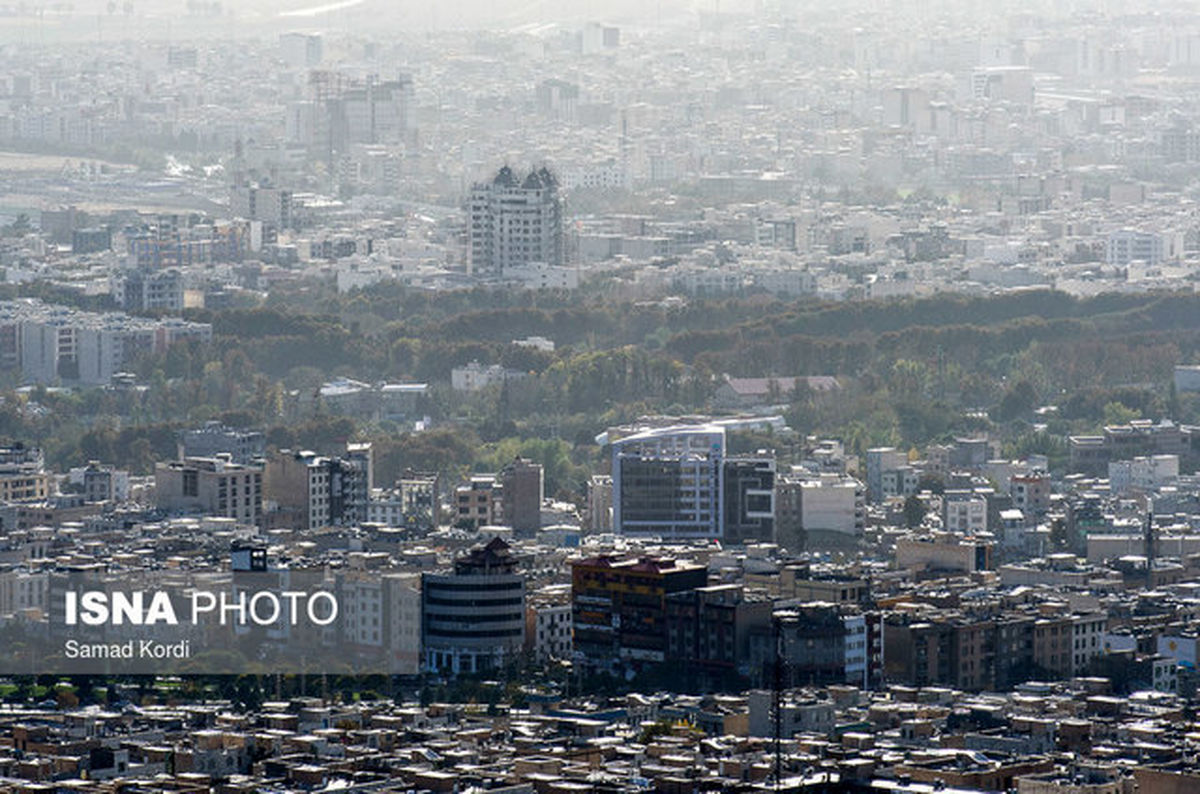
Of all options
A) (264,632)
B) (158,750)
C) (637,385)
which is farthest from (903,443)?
(158,750)

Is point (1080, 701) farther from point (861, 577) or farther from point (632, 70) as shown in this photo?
point (632, 70)

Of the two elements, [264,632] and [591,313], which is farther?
[591,313]

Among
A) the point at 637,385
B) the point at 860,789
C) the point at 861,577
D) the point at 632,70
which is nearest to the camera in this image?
the point at 860,789

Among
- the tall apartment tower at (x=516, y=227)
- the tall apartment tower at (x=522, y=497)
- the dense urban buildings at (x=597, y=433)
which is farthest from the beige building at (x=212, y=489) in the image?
the tall apartment tower at (x=516, y=227)

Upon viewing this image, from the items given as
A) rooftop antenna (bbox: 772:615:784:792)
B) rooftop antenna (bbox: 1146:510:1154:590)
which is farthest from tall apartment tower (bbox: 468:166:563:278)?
rooftop antenna (bbox: 772:615:784:792)

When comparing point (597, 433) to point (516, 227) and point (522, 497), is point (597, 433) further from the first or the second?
point (516, 227)

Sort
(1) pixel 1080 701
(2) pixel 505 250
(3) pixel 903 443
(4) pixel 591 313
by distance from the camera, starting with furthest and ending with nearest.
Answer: (2) pixel 505 250 → (4) pixel 591 313 → (3) pixel 903 443 → (1) pixel 1080 701

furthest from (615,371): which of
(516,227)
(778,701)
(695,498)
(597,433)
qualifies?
(778,701)

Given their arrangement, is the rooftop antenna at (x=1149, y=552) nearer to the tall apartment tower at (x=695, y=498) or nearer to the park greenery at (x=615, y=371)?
the tall apartment tower at (x=695, y=498)

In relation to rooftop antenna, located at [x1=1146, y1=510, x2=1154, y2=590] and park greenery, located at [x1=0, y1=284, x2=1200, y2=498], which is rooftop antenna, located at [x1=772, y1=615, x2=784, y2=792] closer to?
rooftop antenna, located at [x1=1146, y1=510, x2=1154, y2=590]
